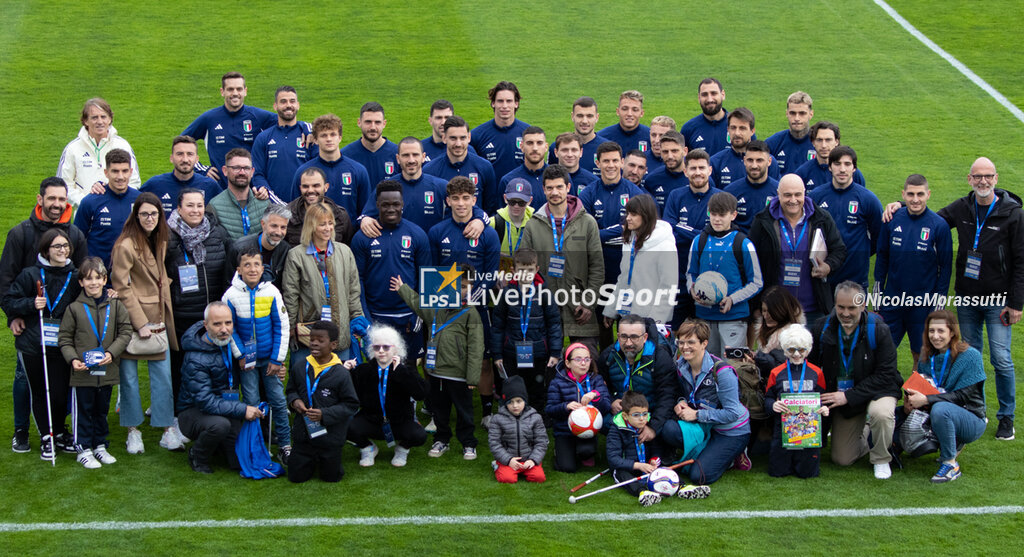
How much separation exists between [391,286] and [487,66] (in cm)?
1067

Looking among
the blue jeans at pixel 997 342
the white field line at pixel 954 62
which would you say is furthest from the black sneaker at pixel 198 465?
the white field line at pixel 954 62

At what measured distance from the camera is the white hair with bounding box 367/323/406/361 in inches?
330

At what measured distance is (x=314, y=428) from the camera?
8.05m

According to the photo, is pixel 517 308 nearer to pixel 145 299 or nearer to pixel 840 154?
pixel 145 299

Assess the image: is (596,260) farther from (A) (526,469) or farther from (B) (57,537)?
(B) (57,537)

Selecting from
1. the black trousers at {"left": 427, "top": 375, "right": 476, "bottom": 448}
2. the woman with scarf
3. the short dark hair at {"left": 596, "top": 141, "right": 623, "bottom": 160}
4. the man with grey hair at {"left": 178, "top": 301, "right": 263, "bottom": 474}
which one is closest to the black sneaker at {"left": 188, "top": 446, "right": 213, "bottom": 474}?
the man with grey hair at {"left": 178, "top": 301, "right": 263, "bottom": 474}

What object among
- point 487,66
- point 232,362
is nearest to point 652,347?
point 232,362

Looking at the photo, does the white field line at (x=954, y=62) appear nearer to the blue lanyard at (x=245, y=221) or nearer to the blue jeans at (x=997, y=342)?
the blue jeans at (x=997, y=342)

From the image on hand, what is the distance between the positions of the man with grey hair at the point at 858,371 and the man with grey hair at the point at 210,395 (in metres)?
4.08

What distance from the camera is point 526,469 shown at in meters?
8.12

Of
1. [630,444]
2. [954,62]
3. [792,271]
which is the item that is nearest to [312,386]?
[630,444]

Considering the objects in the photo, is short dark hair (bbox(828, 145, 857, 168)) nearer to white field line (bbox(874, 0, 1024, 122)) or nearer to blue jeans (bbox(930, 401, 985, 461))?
blue jeans (bbox(930, 401, 985, 461))

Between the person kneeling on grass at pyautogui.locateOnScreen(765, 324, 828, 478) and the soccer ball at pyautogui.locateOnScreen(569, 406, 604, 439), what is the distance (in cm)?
125

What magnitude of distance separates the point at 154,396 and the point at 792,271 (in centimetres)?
493
